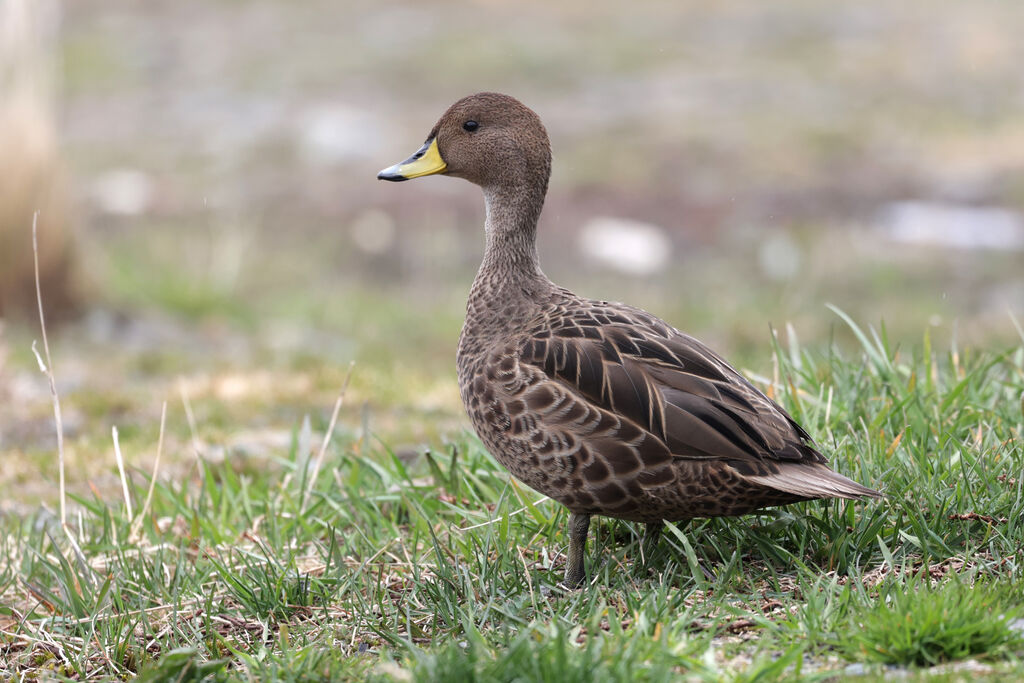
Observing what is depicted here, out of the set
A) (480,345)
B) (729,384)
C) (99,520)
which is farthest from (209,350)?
(729,384)

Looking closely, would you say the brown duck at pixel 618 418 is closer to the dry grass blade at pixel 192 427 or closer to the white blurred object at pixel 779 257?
the dry grass blade at pixel 192 427

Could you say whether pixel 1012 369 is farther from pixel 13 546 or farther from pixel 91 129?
pixel 91 129

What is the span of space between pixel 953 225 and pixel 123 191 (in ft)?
29.2

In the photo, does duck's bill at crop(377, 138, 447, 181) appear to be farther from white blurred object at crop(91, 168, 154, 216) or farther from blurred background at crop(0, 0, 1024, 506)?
white blurred object at crop(91, 168, 154, 216)

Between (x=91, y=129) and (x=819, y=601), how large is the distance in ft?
48.1

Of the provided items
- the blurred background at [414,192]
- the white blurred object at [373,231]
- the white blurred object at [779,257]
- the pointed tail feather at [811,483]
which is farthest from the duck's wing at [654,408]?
the white blurred object at [373,231]

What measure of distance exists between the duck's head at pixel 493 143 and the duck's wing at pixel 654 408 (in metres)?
0.60

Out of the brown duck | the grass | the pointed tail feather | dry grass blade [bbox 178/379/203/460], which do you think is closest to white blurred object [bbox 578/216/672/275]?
dry grass blade [bbox 178/379/203/460]

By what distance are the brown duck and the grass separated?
194 millimetres

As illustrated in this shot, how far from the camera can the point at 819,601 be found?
2.79 m

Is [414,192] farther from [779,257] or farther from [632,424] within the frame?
[632,424]

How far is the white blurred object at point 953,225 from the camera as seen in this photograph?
1181cm

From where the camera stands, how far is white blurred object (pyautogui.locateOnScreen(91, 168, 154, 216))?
1267 centimetres

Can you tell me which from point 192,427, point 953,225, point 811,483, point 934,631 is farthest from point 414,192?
point 934,631
